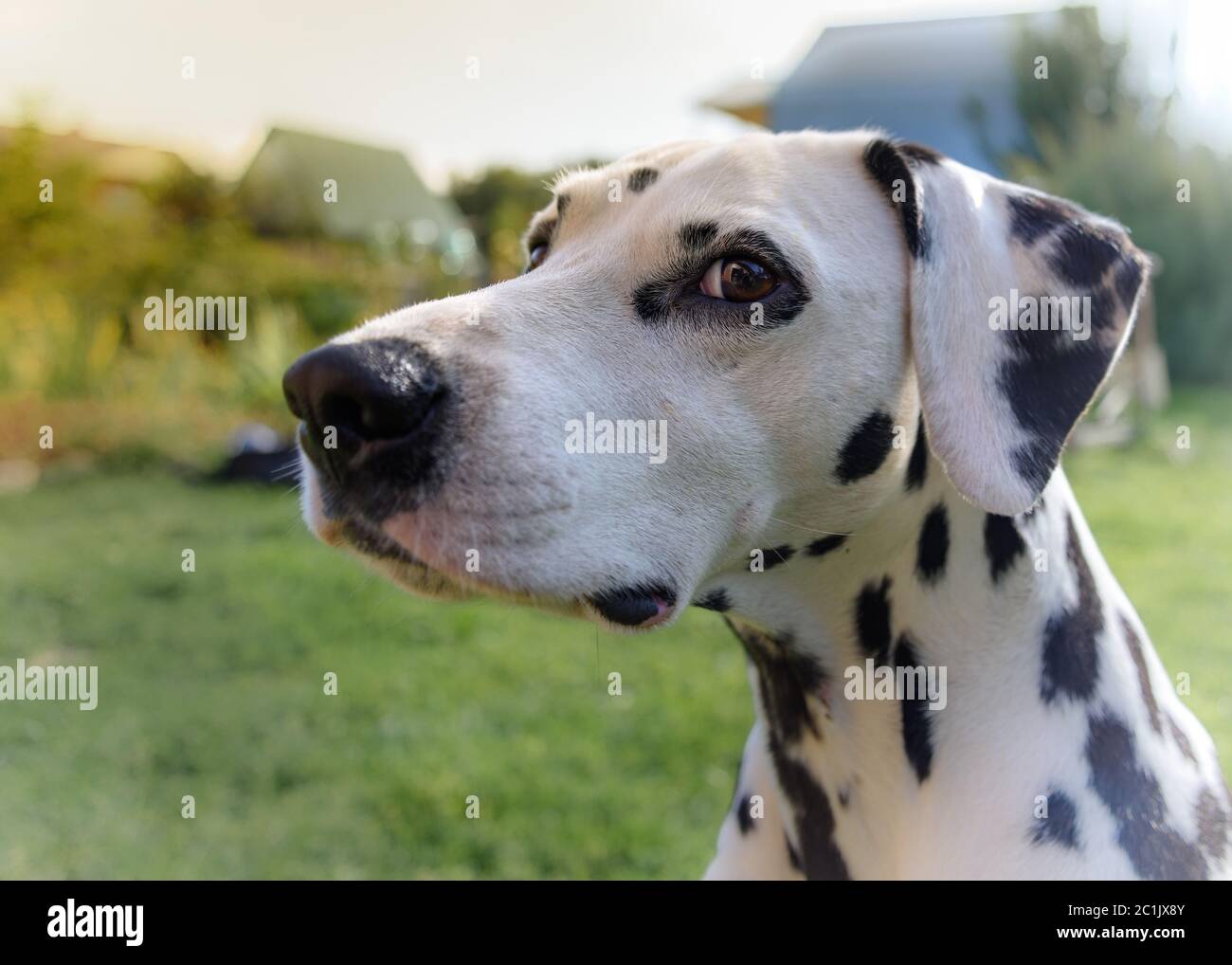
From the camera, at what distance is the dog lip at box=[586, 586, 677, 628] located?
2029mm

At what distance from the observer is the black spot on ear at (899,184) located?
2.17 m

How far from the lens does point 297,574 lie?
789 cm

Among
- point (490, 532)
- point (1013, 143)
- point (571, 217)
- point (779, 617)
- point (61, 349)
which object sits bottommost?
point (61, 349)

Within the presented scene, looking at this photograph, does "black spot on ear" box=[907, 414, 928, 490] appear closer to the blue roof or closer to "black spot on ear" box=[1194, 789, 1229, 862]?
"black spot on ear" box=[1194, 789, 1229, 862]

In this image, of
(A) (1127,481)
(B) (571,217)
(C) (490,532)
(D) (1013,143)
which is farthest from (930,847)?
(D) (1013,143)

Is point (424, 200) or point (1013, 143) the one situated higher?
point (1013, 143)

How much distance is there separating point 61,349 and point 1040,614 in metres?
12.7

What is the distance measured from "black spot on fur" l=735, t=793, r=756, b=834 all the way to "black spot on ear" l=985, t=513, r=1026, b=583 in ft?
2.91

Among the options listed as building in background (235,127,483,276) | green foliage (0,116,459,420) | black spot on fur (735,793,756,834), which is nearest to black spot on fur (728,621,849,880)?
black spot on fur (735,793,756,834)

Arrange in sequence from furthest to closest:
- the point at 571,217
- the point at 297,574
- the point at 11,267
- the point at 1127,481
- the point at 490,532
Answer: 1. the point at 11,267
2. the point at 1127,481
3. the point at 297,574
4. the point at 571,217
5. the point at 490,532

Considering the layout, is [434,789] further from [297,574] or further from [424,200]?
[424,200]

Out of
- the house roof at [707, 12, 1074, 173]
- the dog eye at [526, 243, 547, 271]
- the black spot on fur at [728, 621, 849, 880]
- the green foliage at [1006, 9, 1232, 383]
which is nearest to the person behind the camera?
the black spot on fur at [728, 621, 849, 880]

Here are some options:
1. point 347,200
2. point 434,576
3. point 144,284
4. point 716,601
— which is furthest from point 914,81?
point 434,576

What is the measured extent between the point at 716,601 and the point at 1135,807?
0.95 metres
